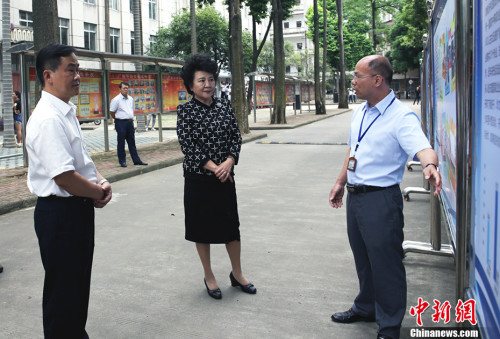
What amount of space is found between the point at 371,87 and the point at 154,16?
40.7 meters

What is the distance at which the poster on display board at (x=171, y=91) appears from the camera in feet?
53.9

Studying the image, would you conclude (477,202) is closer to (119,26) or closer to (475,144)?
(475,144)

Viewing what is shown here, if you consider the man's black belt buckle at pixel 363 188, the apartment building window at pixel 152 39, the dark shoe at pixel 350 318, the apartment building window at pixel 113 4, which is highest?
the apartment building window at pixel 113 4

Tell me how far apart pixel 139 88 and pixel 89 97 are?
209 centimetres

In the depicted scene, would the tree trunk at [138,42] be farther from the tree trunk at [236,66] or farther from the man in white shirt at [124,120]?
the man in white shirt at [124,120]

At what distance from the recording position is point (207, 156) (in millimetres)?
4023

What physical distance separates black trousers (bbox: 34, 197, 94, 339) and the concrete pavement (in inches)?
31.9

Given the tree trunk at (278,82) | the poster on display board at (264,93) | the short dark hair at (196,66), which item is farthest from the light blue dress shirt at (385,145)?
the poster on display board at (264,93)

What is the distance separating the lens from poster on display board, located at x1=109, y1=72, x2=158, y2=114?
14.3 metres

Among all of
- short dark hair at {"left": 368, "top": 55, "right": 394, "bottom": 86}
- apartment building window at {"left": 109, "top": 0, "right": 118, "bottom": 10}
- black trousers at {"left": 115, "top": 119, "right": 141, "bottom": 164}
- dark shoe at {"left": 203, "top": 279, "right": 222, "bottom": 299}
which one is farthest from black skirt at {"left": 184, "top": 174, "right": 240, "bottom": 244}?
apartment building window at {"left": 109, "top": 0, "right": 118, "bottom": 10}

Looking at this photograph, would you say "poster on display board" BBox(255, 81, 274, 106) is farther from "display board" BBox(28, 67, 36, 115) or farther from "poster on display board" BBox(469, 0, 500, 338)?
"poster on display board" BBox(469, 0, 500, 338)

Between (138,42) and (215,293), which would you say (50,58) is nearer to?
(215,293)

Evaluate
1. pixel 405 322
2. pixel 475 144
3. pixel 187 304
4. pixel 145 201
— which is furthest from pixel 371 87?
pixel 145 201

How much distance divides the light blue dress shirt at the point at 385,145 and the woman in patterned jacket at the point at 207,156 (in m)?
1.10
